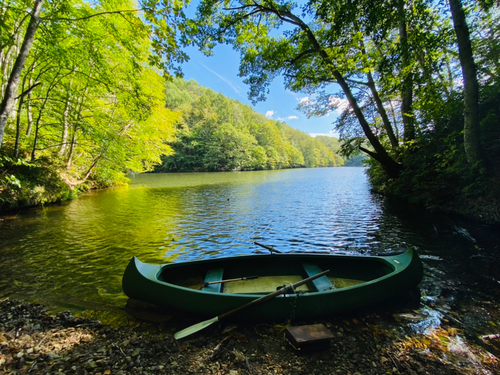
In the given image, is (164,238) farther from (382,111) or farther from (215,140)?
(215,140)

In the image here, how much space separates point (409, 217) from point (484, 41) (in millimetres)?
8278

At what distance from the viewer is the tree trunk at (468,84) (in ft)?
25.2

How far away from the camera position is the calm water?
5090mm

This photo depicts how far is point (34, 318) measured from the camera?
364 centimetres

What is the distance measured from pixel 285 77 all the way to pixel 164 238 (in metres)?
11.7

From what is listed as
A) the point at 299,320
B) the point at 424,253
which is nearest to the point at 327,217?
the point at 424,253

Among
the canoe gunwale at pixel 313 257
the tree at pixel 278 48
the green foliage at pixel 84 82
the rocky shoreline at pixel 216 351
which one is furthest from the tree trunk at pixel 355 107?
the rocky shoreline at pixel 216 351

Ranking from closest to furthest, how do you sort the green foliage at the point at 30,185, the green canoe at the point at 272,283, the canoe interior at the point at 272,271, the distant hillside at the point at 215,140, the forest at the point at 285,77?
the green canoe at the point at 272,283 < the canoe interior at the point at 272,271 < the forest at the point at 285,77 < the green foliage at the point at 30,185 < the distant hillside at the point at 215,140

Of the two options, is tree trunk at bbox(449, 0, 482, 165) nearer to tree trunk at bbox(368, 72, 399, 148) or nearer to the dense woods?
the dense woods

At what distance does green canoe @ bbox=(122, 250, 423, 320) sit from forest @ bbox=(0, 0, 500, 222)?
5575 mm

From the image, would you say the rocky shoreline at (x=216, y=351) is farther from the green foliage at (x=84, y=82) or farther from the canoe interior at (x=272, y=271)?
the green foliage at (x=84, y=82)

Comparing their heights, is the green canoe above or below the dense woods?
below

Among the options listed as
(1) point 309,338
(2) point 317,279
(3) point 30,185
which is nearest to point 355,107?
(2) point 317,279

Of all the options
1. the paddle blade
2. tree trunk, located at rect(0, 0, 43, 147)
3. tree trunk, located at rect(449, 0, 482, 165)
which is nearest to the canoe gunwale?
the paddle blade
